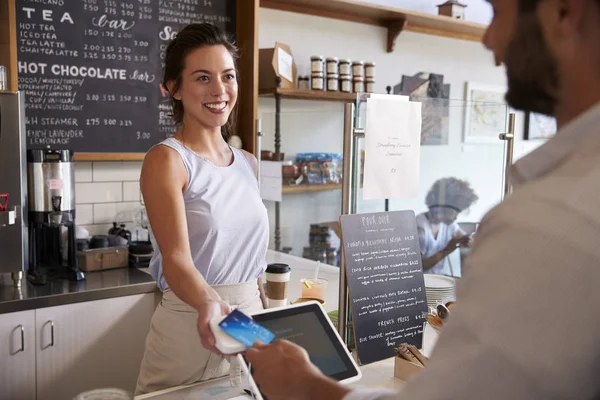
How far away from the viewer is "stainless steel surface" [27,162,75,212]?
2.49m

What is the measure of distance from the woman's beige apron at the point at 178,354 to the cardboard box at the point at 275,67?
1888 mm

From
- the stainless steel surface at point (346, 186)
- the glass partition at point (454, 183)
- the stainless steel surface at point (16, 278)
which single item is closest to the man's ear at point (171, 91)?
the stainless steel surface at point (346, 186)

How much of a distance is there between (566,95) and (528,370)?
266 millimetres

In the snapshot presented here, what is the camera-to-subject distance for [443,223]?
10.6 feet

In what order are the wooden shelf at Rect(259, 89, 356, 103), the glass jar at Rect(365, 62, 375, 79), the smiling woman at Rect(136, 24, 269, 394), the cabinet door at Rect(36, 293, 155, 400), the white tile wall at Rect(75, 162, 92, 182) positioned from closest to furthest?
the smiling woman at Rect(136, 24, 269, 394)
the cabinet door at Rect(36, 293, 155, 400)
the white tile wall at Rect(75, 162, 92, 182)
the wooden shelf at Rect(259, 89, 356, 103)
the glass jar at Rect(365, 62, 375, 79)

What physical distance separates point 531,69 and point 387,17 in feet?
11.8

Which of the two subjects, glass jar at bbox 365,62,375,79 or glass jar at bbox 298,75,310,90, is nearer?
glass jar at bbox 298,75,310,90

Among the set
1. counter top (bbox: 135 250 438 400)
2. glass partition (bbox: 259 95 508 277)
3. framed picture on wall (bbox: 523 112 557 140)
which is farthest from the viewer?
framed picture on wall (bbox: 523 112 557 140)

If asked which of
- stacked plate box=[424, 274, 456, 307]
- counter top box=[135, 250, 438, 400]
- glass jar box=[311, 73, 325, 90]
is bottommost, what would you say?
counter top box=[135, 250, 438, 400]

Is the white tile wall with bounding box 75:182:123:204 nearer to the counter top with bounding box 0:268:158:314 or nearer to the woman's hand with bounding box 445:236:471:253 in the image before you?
the counter top with bounding box 0:268:158:314

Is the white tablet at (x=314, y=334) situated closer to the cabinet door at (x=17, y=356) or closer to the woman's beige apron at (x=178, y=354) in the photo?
the woman's beige apron at (x=178, y=354)

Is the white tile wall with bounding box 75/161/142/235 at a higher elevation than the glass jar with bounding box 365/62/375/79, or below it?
below

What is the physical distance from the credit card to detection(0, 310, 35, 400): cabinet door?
1.51m

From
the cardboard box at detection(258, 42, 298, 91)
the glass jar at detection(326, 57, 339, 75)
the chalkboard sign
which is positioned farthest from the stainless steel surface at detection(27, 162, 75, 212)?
the glass jar at detection(326, 57, 339, 75)
